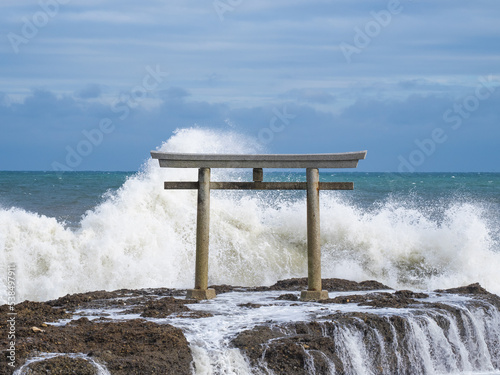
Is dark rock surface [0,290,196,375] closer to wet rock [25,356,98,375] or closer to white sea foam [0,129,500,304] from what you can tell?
wet rock [25,356,98,375]

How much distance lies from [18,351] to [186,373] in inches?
64.5

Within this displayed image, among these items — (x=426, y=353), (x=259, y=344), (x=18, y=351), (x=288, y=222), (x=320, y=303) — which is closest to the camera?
(x=18, y=351)

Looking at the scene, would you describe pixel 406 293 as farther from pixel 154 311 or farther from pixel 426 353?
pixel 154 311

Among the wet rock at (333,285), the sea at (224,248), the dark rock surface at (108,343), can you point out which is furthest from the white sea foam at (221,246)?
the dark rock surface at (108,343)

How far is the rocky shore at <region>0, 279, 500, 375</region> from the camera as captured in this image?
6.53 meters

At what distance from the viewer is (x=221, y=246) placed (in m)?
A: 15.6

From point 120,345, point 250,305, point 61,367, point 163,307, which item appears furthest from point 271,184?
point 61,367

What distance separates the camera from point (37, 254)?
45.4ft

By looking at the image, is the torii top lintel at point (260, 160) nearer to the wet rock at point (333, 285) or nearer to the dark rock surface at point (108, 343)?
the wet rock at point (333, 285)

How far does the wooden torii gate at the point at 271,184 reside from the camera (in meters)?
9.56

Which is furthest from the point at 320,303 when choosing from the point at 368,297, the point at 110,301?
the point at 110,301

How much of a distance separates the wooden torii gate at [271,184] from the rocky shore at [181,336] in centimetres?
41

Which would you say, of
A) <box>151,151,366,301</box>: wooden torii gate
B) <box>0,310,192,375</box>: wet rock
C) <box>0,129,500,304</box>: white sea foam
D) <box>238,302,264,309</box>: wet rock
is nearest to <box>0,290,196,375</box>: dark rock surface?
<box>0,310,192,375</box>: wet rock

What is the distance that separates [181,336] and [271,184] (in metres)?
3.22
